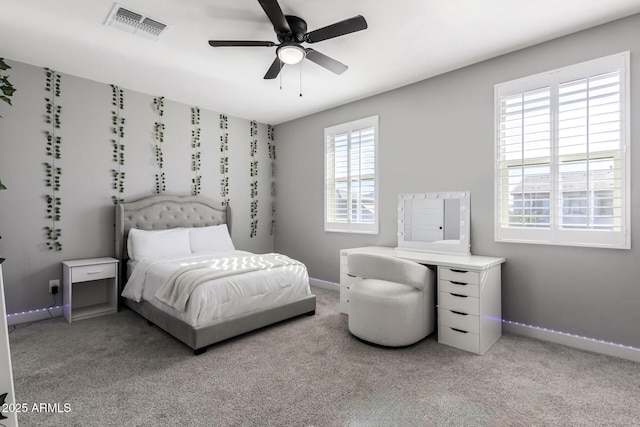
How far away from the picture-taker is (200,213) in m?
4.80

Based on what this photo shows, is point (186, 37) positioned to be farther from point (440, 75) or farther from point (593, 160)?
point (593, 160)

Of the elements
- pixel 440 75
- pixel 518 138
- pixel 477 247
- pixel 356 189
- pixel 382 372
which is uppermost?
pixel 440 75

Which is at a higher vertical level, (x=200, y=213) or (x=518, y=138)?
(x=518, y=138)

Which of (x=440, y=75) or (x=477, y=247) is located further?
(x=440, y=75)

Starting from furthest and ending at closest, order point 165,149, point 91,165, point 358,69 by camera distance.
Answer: point 165,149 → point 91,165 → point 358,69

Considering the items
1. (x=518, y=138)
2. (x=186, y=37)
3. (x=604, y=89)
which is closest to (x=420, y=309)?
(x=518, y=138)

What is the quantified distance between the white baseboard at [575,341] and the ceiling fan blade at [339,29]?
118 inches

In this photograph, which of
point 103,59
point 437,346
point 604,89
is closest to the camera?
point 604,89

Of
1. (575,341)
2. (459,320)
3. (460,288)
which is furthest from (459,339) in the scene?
(575,341)

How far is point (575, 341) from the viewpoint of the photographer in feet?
9.33

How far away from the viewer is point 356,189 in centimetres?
457

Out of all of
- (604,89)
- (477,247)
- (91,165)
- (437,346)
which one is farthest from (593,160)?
(91,165)

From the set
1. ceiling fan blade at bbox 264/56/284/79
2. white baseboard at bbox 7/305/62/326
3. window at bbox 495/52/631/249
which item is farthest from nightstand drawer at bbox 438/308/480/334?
white baseboard at bbox 7/305/62/326

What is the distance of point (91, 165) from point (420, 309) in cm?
401
